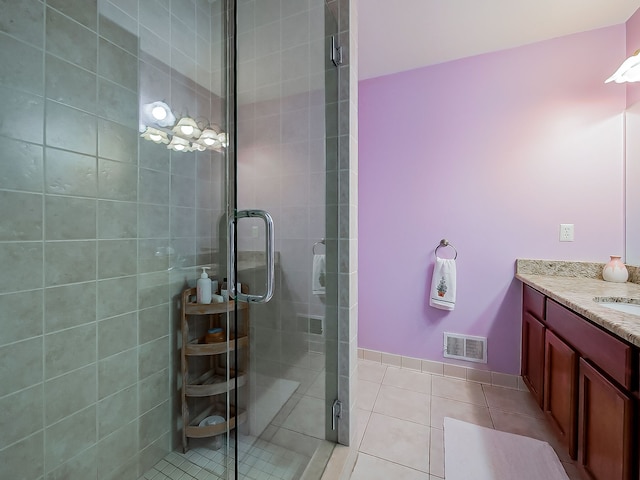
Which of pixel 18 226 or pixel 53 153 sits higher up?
pixel 53 153

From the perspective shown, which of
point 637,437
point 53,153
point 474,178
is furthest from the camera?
point 474,178

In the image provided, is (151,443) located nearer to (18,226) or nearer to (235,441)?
(235,441)

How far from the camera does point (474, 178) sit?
206cm

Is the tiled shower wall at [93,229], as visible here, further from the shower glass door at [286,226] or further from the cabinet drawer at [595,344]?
the cabinet drawer at [595,344]

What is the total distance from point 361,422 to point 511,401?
1051mm

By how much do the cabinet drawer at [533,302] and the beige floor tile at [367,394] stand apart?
1154 millimetres

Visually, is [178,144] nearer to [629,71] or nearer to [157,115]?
[157,115]

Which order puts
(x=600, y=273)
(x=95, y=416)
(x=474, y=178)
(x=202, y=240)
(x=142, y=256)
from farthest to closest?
(x=474, y=178)
(x=600, y=273)
(x=202, y=240)
(x=142, y=256)
(x=95, y=416)

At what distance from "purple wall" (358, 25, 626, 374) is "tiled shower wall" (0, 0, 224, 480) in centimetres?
141

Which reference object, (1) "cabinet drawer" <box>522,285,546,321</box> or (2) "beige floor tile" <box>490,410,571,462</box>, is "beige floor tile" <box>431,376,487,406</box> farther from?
(1) "cabinet drawer" <box>522,285,546,321</box>

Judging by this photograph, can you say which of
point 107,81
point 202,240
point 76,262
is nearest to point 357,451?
point 202,240

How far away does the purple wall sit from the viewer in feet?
5.91

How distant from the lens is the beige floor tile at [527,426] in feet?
4.75

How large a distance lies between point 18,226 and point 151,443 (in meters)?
1.14
